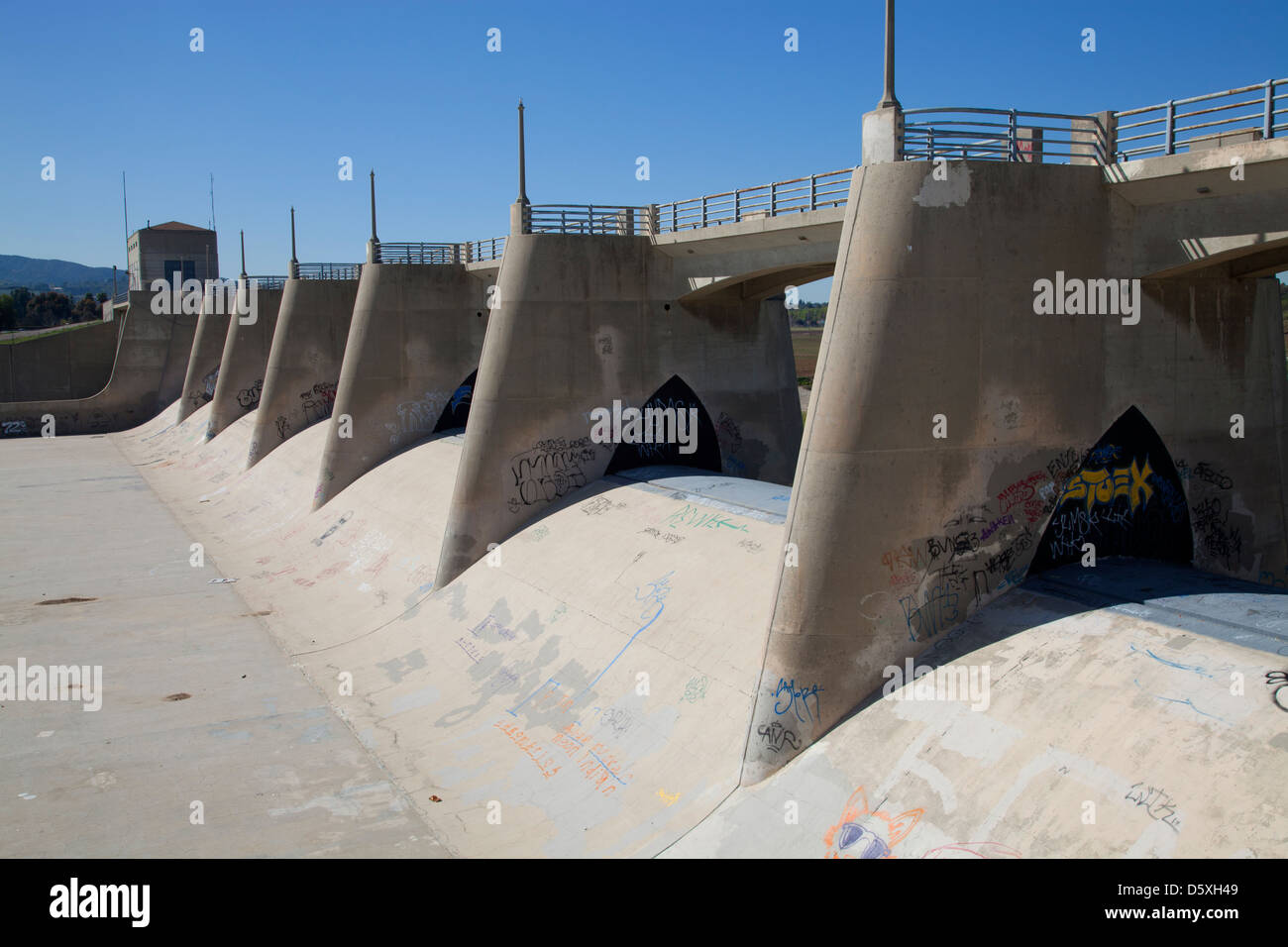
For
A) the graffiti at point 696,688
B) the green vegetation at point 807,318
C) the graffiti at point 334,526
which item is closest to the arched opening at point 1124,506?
the graffiti at point 696,688

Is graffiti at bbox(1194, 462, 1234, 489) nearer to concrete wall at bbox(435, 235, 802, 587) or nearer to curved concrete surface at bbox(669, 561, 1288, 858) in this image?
curved concrete surface at bbox(669, 561, 1288, 858)

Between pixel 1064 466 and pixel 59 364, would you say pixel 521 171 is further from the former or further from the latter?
pixel 59 364

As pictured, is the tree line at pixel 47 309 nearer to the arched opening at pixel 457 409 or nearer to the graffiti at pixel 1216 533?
the arched opening at pixel 457 409

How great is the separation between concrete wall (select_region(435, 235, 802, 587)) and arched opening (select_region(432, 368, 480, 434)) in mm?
10785

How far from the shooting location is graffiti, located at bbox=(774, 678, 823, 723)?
13719 millimetres

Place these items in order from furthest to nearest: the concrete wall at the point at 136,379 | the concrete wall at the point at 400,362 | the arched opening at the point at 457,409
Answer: the concrete wall at the point at 136,379
the arched opening at the point at 457,409
the concrete wall at the point at 400,362

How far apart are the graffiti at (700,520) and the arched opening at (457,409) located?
53.9 ft

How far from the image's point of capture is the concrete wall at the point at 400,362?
34531 mm

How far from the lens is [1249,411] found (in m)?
16.5

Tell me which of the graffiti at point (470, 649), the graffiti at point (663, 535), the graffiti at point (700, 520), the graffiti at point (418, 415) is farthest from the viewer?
the graffiti at point (418, 415)

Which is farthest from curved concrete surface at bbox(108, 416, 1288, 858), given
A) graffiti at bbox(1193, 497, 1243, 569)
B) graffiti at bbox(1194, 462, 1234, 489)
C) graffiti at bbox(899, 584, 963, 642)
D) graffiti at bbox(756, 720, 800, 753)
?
graffiti at bbox(1194, 462, 1234, 489)

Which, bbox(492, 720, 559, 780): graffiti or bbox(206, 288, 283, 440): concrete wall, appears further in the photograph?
bbox(206, 288, 283, 440): concrete wall

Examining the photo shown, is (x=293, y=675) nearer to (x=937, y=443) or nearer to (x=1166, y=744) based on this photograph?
(x=937, y=443)
